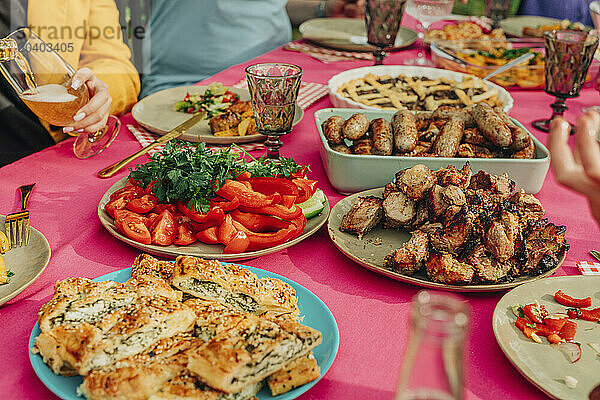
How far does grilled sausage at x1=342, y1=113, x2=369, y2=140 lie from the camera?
210 cm

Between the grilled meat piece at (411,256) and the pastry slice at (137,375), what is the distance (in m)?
0.63

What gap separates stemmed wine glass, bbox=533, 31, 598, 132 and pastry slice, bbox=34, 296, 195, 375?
209 cm

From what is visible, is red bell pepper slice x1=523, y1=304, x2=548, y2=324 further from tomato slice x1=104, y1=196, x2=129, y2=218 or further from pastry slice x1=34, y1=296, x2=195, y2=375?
tomato slice x1=104, y1=196, x2=129, y2=218

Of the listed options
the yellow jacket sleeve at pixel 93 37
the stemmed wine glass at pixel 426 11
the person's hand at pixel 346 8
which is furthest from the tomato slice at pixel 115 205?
the person's hand at pixel 346 8

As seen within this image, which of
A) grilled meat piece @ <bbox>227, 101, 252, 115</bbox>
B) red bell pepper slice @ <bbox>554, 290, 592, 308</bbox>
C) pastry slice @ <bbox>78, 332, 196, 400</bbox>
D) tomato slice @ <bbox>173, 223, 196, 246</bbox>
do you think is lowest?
grilled meat piece @ <bbox>227, 101, 252, 115</bbox>

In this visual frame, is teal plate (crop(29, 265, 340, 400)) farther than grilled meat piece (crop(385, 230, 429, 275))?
No

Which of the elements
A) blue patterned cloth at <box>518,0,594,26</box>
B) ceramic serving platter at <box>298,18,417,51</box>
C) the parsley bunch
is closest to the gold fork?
the parsley bunch

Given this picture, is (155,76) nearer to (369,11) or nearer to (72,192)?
(369,11)

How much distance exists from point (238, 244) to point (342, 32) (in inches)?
120

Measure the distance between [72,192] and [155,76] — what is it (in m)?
2.48

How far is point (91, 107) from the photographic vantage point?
7.79 feet

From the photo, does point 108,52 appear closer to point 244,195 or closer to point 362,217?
point 244,195

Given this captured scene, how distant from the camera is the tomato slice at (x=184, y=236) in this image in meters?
1.58

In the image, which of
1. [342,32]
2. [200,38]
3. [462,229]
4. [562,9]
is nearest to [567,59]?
[462,229]
